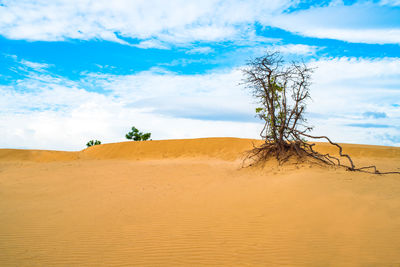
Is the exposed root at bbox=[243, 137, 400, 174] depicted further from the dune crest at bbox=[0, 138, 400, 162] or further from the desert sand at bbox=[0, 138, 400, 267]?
the dune crest at bbox=[0, 138, 400, 162]

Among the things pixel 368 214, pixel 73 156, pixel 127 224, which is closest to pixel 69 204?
pixel 127 224

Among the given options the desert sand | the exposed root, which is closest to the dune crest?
the exposed root

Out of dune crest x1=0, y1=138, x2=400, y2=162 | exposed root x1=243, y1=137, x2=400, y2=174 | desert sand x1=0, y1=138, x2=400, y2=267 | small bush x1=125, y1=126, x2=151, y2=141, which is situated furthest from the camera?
small bush x1=125, y1=126, x2=151, y2=141

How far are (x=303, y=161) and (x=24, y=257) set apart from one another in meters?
8.99

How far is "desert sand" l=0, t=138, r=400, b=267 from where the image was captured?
404cm

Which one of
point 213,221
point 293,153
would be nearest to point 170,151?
point 293,153

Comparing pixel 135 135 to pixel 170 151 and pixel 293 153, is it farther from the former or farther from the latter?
pixel 293 153

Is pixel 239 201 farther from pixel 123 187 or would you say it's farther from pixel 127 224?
pixel 123 187

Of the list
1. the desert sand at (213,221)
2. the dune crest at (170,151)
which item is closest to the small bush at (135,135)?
the dune crest at (170,151)

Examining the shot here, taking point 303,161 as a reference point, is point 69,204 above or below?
below

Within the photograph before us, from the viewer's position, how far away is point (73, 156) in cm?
2098

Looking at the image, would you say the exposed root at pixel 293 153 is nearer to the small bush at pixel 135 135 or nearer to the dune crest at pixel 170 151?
the dune crest at pixel 170 151

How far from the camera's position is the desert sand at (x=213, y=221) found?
159 inches

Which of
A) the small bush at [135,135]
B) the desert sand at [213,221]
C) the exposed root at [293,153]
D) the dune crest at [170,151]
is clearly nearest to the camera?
the desert sand at [213,221]
